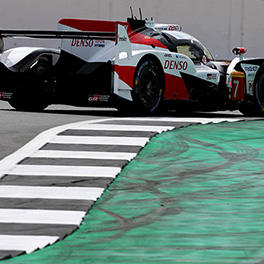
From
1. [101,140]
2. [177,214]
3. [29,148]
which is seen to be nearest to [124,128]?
[101,140]

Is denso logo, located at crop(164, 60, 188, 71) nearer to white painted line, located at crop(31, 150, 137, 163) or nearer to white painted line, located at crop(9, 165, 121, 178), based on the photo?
white painted line, located at crop(31, 150, 137, 163)

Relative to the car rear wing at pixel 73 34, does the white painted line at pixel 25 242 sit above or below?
below

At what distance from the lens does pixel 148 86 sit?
13172mm

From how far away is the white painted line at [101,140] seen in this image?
923 cm

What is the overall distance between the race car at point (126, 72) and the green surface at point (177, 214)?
3.92 m

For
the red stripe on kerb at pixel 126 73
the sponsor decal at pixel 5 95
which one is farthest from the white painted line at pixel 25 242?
the sponsor decal at pixel 5 95

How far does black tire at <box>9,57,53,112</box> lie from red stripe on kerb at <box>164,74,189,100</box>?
5.93ft

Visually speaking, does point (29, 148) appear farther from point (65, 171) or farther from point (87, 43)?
point (87, 43)

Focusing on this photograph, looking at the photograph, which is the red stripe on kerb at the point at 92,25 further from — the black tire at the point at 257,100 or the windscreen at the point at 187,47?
the black tire at the point at 257,100

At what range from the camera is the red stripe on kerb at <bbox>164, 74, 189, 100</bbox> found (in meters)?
13.4

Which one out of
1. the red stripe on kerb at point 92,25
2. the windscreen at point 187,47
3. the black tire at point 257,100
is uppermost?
the red stripe on kerb at point 92,25

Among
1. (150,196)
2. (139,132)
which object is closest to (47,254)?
(150,196)

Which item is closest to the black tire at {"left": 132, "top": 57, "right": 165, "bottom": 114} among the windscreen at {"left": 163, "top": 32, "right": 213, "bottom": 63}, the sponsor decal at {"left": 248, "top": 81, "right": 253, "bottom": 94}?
the windscreen at {"left": 163, "top": 32, "right": 213, "bottom": 63}

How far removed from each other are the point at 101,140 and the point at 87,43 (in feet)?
14.4
